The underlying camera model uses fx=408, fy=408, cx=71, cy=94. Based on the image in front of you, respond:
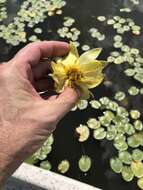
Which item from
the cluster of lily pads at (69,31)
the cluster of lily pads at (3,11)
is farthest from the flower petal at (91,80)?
the cluster of lily pads at (3,11)

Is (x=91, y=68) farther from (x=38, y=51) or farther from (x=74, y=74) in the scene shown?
(x=38, y=51)

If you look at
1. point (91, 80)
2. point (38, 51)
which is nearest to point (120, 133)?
point (91, 80)

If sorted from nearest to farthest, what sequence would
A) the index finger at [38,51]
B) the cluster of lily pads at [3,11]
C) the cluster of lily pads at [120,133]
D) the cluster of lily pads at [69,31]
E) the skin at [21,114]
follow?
the skin at [21,114] → the index finger at [38,51] → the cluster of lily pads at [120,133] → the cluster of lily pads at [69,31] → the cluster of lily pads at [3,11]

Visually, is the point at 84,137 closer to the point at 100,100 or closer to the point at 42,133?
the point at 100,100

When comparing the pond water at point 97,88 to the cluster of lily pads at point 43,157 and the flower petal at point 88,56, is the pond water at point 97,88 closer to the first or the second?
the cluster of lily pads at point 43,157

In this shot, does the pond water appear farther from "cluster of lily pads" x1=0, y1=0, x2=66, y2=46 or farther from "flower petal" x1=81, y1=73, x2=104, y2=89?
"flower petal" x1=81, y1=73, x2=104, y2=89

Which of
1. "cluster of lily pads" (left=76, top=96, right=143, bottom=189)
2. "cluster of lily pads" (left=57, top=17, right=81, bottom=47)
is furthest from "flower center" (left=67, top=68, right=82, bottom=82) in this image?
"cluster of lily pads" (left=57, top=17, right=81, bottom=47)

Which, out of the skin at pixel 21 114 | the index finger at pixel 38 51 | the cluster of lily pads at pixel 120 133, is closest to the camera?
the skin at pixel 21 114

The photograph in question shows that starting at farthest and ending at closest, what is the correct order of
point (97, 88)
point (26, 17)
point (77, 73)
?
point (26, 17), point (97, 88), point (77, 73)
